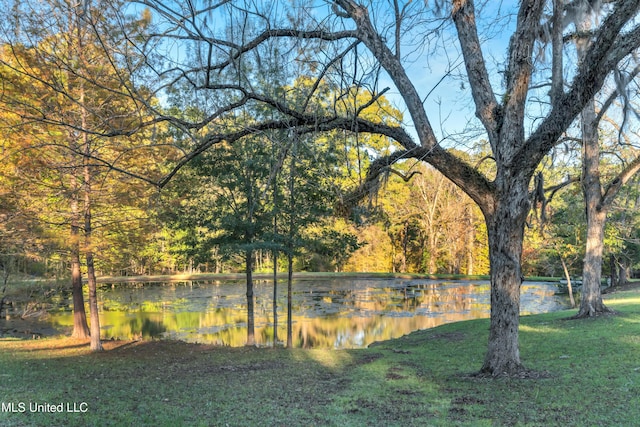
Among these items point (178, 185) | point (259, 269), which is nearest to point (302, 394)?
point (178, 185)

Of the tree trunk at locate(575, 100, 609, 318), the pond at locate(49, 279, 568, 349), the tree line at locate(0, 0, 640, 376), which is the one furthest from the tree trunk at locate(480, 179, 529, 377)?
the pond at locate(49, 279, 568, 349)

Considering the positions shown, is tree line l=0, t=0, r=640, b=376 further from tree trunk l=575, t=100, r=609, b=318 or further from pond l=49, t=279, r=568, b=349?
pond l=49, t=279, r=568, b=349

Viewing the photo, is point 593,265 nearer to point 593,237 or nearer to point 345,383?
point 593,237

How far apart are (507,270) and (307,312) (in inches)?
569

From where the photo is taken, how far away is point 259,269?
1724 inches

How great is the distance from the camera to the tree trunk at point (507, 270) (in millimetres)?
5855

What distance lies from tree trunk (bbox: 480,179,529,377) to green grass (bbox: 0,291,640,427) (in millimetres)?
378

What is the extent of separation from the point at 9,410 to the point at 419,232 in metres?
40.5

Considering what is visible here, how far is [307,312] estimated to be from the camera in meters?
19.6

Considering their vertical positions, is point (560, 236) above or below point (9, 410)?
above

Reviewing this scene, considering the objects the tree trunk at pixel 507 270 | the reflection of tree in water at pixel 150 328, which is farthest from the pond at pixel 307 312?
the tree trunk at pixel 507 270

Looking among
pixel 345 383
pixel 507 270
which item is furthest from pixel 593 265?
pixel 345 383

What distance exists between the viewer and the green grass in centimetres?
480

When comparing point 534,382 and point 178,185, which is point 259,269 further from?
point 534,382
